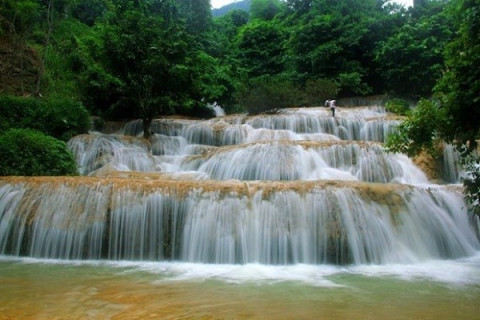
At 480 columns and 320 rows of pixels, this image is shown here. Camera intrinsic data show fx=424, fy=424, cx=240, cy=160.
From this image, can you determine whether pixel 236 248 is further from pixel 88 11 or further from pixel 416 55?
pixel 88 11

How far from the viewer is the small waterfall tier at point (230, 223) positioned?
25.8ft

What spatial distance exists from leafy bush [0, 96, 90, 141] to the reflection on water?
810 cm

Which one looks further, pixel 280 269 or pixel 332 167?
pixel 332 167

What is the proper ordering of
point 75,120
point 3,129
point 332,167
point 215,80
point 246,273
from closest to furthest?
point 246,273 → point 332,167 → point 3,129 → point 75,120 → point 215,80

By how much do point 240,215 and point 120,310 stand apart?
382cm

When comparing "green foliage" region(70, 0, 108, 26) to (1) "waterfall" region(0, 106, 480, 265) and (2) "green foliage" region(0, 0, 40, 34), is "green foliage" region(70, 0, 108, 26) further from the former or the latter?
(1) "waterfall" region(0, 106, 480, 265)

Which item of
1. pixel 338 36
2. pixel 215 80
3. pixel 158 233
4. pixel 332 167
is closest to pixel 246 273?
pixel 158 233

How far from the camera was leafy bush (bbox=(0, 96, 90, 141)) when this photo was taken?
14.5m

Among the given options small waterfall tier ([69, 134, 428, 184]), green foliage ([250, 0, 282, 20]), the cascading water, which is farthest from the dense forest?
green foliage ([250, 0, 282, 20])

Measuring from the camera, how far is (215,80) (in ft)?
79.6

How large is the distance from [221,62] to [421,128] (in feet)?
86.5

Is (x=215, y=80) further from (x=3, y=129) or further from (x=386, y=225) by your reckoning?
(x=386, y=225)

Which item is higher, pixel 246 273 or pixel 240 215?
pixel 240 215

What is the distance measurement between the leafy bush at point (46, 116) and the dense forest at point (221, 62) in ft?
0.15
